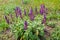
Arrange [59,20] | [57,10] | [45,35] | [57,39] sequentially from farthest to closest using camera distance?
1. [57,10]
2. [59,20]
3. [45,35]
4. [57,39]

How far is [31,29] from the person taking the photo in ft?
14.7

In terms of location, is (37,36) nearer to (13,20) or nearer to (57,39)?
(57,39)

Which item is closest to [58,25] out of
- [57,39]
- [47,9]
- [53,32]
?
[53,32]

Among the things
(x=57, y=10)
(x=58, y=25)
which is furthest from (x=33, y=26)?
(x=57, y=10)

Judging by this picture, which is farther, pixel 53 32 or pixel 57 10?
pixel 57 10

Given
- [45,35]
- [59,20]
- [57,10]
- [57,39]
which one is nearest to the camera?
[57,39]

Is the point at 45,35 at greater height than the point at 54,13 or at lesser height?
lesser

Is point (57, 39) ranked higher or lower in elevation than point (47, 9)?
lower

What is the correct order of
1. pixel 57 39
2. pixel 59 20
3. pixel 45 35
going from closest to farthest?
1. pixel 57 39
2. pixel 45 35
3. pixel 59 20

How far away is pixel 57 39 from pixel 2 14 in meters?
2.24

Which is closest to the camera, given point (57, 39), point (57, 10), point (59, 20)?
point (57, 39)

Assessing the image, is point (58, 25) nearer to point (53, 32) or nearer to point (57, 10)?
point (53, 32)

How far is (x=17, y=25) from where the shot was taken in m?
4.73

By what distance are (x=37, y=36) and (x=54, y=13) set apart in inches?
54.8
